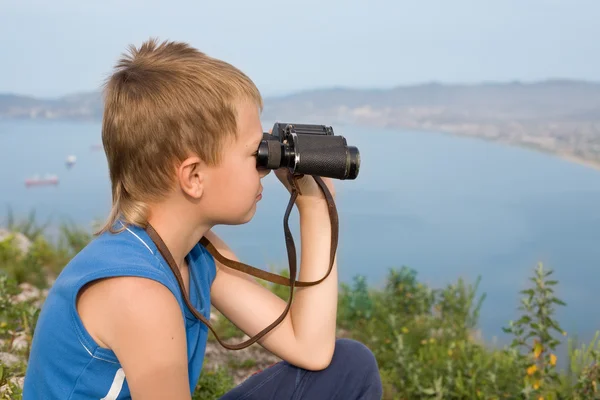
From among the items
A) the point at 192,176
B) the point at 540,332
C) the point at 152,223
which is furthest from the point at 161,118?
the point at 540,332

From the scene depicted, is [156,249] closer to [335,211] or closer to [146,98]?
[146,98]

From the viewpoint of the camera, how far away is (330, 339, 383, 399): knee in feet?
6.17

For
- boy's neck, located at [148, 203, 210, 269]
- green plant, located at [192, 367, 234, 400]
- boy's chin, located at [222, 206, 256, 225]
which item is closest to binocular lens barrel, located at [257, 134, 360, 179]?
boy's chin, located at [222, 206, 256, 225]

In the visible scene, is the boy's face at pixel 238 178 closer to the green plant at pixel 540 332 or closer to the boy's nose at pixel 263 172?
the boy's nose at pixel 263 172

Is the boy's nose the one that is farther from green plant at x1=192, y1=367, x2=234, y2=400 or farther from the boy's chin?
green plant at x1=192, y1=367, x2=234, y2=400

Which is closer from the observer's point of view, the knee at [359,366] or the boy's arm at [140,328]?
the boy's arm at [140,328]

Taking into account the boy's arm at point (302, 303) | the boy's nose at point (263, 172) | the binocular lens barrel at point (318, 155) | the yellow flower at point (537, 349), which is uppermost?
the binocular lens barrel at point (318, 155)

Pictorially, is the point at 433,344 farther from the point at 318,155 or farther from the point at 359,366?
the point at 318,155

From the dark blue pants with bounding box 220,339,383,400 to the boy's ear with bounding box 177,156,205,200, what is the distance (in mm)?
612

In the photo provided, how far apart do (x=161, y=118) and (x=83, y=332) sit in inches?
19.1

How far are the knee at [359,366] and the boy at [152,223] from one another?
1.28 ft

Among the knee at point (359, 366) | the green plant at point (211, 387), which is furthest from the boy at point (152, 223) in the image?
the green plant at point (211, 387)

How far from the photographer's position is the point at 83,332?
142 centimetres

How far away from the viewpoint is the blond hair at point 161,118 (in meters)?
1.51
